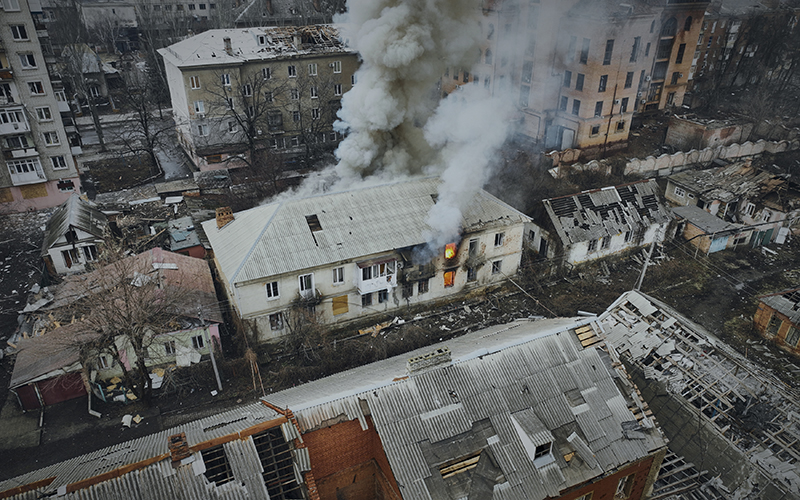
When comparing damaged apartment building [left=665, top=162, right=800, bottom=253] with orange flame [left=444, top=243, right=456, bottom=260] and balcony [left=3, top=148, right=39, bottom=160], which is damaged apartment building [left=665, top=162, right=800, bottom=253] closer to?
orange flame [left=444, top=243, right=456, bottom=260]

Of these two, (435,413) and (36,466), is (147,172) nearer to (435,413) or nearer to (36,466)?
(36,466)

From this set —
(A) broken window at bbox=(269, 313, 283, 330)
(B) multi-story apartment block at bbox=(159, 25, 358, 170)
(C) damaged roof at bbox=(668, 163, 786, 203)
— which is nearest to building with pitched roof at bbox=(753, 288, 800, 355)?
(C) damaged roof at bbox=(668, 163, 786, 203)

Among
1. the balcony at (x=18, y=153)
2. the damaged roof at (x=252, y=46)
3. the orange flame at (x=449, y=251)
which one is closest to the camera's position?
the orange flame at (x=449, y=251)

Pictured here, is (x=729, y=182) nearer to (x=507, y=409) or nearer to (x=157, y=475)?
(x=507, y=409)

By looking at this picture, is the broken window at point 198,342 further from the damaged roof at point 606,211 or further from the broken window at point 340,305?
the damaged roof at point 606,211

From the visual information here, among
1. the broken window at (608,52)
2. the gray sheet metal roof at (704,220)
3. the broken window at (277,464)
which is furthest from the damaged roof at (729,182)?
the broken window at (277,464)
